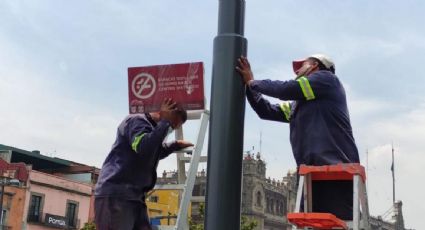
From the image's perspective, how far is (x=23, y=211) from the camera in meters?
38.2

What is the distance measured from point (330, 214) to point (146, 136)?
1403 mm

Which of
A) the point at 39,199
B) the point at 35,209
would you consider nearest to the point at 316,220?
the point at 35,209

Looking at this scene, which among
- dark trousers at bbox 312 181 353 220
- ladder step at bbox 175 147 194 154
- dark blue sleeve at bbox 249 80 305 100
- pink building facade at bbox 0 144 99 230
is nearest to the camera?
dark trousers at bbox 312 181 353 220

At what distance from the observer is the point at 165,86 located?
4.82 meters

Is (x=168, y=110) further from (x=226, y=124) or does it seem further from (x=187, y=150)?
(x=226, y=124)

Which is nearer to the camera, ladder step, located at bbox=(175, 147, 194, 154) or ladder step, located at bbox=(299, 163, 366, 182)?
ladder step, located at bbox=(299, 163, 366, 182)

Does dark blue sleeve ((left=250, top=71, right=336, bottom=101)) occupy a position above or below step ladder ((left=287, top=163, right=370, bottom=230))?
above

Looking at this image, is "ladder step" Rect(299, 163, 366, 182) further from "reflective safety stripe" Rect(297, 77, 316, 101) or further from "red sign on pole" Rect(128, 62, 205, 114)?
"red sign on pole" Rect(128, 62, 205, 114)

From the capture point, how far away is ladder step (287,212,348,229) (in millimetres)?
3846

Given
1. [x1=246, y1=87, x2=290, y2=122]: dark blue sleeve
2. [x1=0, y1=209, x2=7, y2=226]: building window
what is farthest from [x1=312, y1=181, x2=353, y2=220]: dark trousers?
[x1=0, y1=209, x2=7, y2=226]: building window

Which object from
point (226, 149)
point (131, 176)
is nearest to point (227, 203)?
point (226, 149)

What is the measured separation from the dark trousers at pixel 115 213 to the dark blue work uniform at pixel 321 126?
47.8 inches

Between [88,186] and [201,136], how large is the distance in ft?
129

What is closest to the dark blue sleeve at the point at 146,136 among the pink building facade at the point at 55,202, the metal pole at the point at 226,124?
the metal pole at the point at 226,124
